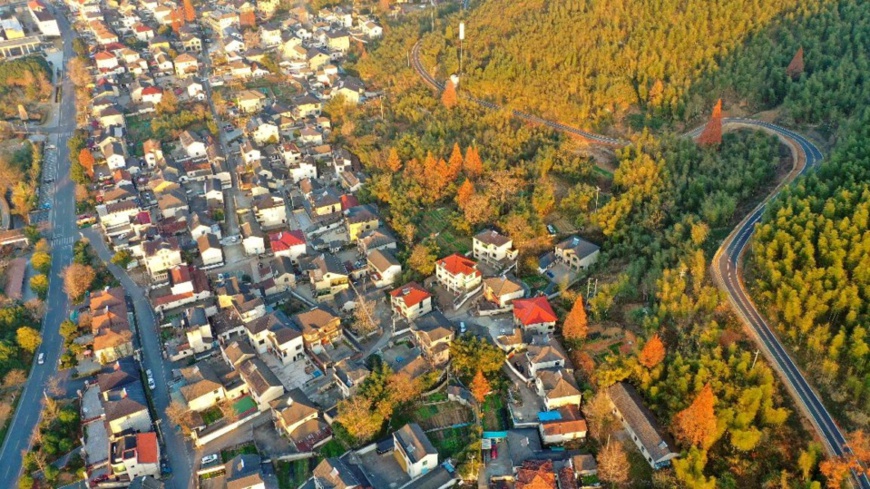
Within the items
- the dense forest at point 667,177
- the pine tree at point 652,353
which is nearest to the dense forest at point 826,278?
the dense forest at point 667,177

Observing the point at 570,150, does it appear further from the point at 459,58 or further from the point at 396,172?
the point at 459,58

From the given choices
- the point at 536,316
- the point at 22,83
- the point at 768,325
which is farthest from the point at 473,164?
the point at 22,83

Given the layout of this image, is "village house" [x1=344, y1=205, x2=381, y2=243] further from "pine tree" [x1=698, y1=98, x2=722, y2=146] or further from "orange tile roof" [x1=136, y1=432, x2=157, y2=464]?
"pine tree" [x1=698, y1=98, x2=722, y2=146]

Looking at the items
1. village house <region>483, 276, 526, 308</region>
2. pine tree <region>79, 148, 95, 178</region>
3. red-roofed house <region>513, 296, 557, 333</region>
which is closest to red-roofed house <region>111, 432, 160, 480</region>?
village house <region>483, 276, 526, 308</region>

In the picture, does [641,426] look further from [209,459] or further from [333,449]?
[209,459]

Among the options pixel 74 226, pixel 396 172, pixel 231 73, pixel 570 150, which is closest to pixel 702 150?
pixel 570 150

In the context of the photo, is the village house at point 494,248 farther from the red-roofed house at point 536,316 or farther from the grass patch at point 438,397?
the grass patch at point 438,397

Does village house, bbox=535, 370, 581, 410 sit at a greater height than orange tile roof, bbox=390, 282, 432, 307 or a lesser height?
lesser
